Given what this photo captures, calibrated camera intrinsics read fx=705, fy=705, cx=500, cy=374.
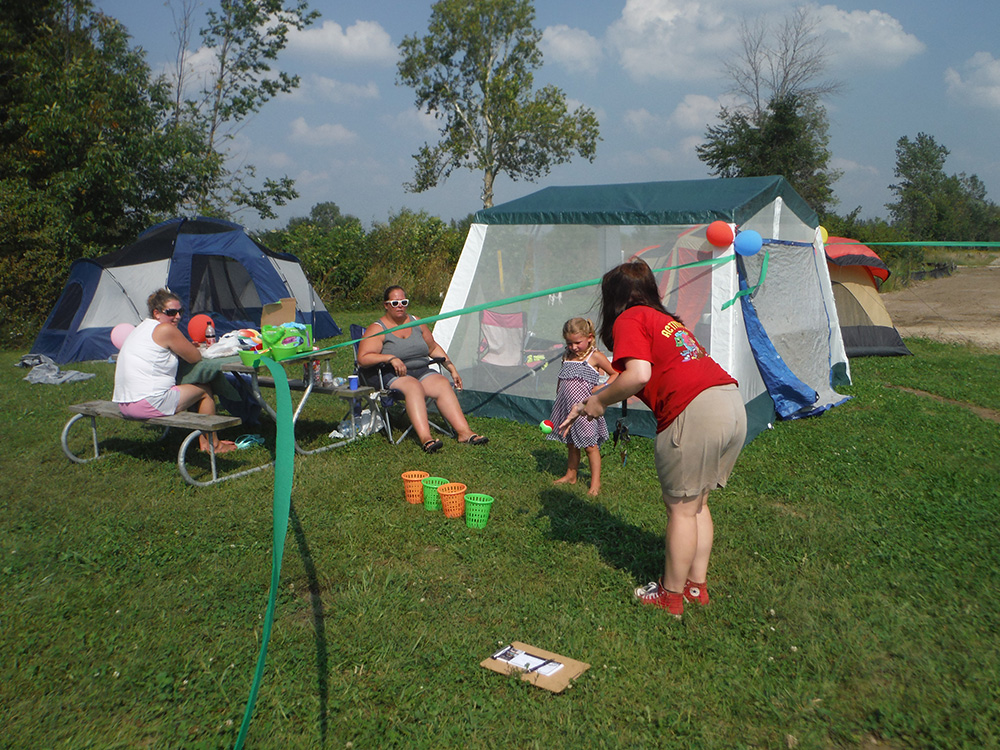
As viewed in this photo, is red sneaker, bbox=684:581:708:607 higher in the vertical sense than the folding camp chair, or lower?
lower

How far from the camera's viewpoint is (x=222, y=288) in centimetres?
1177

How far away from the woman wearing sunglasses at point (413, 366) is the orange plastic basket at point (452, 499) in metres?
1.36

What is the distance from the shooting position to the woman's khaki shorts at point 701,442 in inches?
119

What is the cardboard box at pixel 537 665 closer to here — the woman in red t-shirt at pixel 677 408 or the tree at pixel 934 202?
the woman in red t-shirt at pixel 677 408

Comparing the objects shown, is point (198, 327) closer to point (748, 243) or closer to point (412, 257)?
point (748, 243)

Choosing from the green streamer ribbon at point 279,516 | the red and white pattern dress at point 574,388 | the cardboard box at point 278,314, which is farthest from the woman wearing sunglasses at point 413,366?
the green streamer ribbon at point 279,516

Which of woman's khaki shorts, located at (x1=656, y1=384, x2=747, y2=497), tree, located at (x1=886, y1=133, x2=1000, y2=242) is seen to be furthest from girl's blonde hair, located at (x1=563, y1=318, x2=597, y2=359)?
tree, located at (x1=886, y1=133, x2=1000, y2=242)

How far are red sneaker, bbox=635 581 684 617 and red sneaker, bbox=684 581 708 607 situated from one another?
101mm

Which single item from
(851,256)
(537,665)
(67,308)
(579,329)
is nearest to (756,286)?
(579,329)

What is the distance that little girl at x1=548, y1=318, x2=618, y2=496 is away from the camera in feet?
15.7

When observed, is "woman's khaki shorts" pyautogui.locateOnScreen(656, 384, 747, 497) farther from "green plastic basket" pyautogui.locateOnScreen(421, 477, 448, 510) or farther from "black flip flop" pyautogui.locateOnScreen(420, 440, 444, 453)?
"black flip flop" pyautogui.locateOnScreen(420, 440, 444, 453)

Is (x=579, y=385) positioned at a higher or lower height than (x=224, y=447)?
higher

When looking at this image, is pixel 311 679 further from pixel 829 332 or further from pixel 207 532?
pixel 829 332

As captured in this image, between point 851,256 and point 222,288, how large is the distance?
32.8 feet
